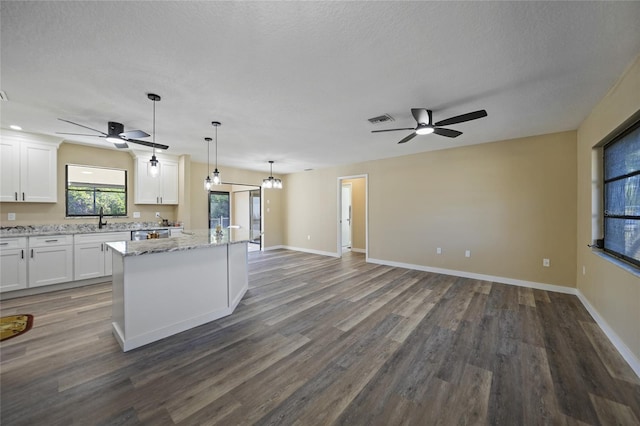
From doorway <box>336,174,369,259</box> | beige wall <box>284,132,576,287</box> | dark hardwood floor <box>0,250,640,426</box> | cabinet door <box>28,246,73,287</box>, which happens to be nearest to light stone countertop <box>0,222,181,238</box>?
cabinet door <box>28,246,73,287</box>

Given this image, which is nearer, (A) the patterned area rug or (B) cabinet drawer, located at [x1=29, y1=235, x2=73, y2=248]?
(A) the patterned area rug

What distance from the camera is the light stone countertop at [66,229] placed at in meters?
4.01

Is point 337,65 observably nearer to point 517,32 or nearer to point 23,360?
point 517,32

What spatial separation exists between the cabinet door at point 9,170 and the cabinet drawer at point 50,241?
78cm

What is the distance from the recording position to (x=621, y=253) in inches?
105

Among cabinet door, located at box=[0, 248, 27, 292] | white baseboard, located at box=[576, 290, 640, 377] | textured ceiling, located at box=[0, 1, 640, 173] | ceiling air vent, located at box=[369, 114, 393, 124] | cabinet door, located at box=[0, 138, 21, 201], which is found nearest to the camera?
textured ceiling, located at box=[0, 1, 640, 173]

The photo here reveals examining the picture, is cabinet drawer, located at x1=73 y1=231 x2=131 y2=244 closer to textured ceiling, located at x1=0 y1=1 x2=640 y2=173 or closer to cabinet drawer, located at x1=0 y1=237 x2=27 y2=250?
cabinet drawer, located at x1=0 y1=237 x2=27 y2=250

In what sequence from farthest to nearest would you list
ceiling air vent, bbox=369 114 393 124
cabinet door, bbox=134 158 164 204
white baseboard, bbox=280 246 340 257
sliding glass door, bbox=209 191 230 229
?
sliding glass door, bbox=209 191 230 229, white baseboard, bbox=280 246 340 257, cabinet door, bbox=134 158 164 204, ceiling air vent, bbox=369 114 393 124

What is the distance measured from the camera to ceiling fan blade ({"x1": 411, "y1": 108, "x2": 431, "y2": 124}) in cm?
269

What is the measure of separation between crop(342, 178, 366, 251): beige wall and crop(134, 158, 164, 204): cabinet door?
5.10 meters

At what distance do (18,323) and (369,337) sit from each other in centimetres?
414

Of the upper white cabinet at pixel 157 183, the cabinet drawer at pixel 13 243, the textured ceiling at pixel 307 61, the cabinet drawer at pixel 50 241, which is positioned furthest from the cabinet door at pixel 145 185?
the cabinet drawer at pixel 13 243

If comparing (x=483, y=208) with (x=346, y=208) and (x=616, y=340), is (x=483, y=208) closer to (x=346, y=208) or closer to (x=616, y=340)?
(x=616, y=340)

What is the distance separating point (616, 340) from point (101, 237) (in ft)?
24.1
